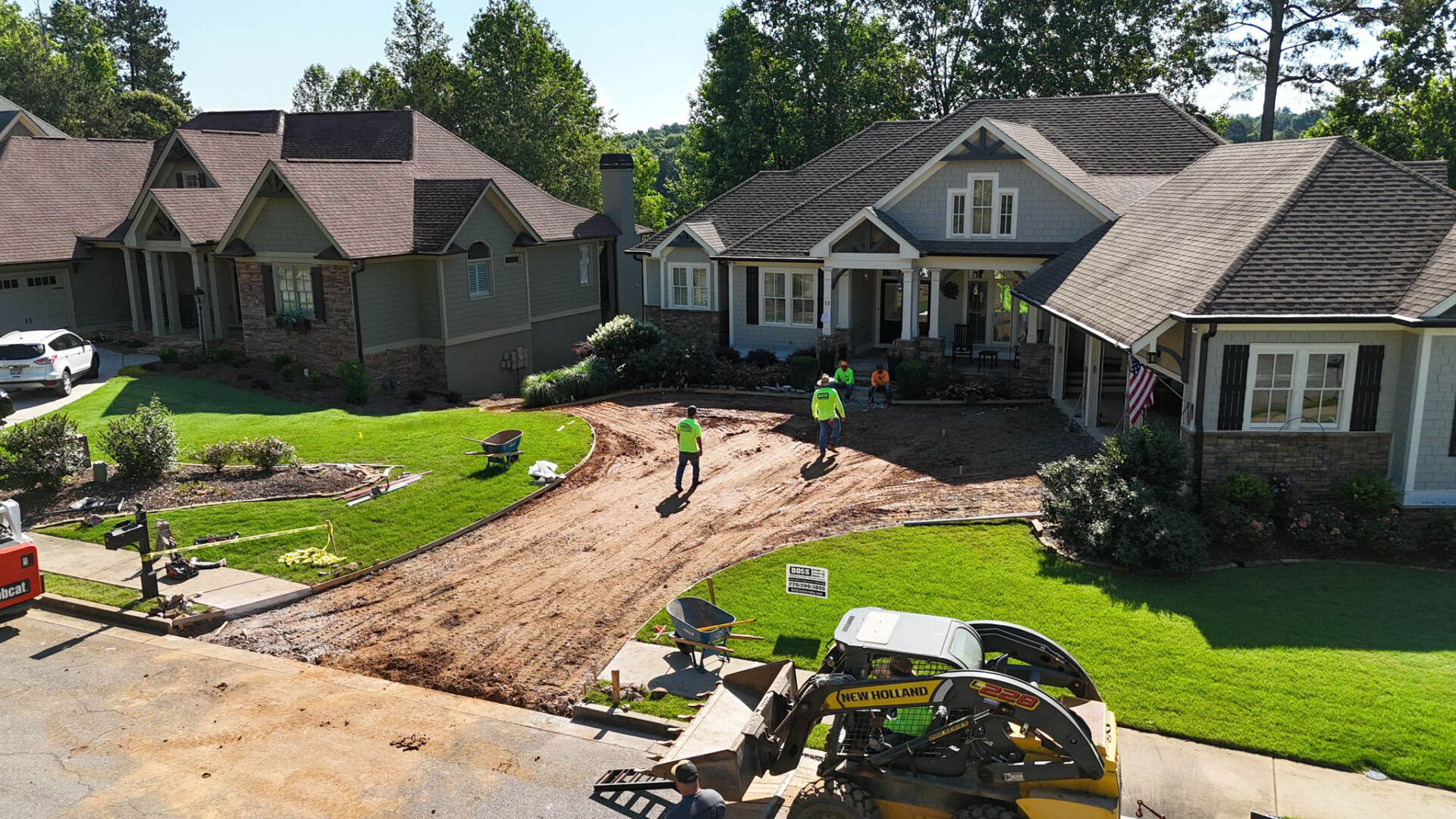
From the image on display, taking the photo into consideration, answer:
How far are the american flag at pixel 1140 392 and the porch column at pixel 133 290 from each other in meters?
31.4

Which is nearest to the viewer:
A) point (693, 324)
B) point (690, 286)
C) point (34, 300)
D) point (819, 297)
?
point (819, 297)

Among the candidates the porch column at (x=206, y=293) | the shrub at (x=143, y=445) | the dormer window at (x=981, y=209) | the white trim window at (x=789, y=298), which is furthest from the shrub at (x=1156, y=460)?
the porch column at (x=206, y=293)

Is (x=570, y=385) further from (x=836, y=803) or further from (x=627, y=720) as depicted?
(x=836, y=803)

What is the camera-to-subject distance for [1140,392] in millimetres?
19562

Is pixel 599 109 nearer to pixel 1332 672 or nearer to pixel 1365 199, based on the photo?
pixel 1365 199

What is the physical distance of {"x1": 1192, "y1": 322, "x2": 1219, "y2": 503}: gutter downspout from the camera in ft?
56.3

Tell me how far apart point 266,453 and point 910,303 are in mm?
16981

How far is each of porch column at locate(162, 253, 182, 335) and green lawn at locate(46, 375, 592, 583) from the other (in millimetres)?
6701

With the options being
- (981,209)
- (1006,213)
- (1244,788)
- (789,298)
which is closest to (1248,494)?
(1244,788)

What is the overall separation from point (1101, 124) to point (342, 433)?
24976 mm

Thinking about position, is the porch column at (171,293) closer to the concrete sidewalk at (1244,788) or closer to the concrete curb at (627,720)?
the concrete curb at (627,720)

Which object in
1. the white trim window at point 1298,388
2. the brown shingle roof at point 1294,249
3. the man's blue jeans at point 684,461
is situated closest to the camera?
the brown shingle roof at point 1294,249

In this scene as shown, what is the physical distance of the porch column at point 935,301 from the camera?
28906mm

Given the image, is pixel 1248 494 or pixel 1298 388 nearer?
pixel 1248 494
